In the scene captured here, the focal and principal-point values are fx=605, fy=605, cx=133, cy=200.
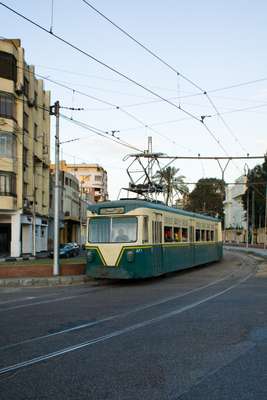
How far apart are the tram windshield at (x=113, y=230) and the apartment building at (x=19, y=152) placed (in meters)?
28.0

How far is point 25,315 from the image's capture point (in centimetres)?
1363

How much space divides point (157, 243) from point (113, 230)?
2.06 m

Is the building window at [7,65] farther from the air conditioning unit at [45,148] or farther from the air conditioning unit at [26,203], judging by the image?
the air conditioning unit at [45,148]

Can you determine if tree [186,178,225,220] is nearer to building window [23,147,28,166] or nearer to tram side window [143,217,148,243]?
building window [23,147,28,166]

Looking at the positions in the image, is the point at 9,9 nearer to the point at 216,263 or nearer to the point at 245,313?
the point at 245,313

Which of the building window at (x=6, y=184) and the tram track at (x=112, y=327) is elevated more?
the building window at (x=6, y=184)

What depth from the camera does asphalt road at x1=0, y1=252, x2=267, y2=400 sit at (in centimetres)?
680

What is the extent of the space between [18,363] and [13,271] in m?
16.3

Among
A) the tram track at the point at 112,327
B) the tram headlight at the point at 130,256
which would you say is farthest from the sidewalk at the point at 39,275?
the tram track at the point at 112,327

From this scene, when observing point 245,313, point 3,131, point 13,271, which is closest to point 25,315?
point 245,313

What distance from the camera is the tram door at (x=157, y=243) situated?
75.7 feet

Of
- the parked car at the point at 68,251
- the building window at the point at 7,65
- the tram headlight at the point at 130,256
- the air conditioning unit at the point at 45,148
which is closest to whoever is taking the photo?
the tram headlight at the point at 130,256

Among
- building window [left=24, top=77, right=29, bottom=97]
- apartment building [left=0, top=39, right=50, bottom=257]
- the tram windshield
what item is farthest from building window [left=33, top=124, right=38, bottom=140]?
the tram windshield

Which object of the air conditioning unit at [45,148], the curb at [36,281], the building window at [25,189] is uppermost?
the air conditioning unit at [45,148]
